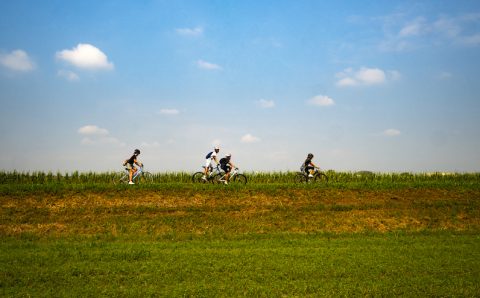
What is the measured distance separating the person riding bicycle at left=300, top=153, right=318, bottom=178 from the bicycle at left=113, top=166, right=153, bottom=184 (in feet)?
35.1

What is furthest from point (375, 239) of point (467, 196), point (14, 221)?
point (14, 221)

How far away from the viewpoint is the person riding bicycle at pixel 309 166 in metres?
28.5

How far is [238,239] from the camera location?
17.8m

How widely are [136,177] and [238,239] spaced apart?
11.7m

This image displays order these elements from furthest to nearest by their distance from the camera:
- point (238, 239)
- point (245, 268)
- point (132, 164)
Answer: point (132, 164) < point (238, 239) < point (245, 268)

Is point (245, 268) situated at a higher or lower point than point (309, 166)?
lower

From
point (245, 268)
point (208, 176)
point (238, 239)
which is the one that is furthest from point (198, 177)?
point (245, 268)

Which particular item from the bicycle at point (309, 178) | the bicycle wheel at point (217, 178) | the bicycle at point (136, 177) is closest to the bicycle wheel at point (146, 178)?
the bicycle at point (136, 177)

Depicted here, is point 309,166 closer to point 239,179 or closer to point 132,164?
point 239,179

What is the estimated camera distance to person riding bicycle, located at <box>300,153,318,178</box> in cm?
2850

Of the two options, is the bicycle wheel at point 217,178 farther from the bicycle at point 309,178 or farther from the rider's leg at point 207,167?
the bicycle at point 309,178

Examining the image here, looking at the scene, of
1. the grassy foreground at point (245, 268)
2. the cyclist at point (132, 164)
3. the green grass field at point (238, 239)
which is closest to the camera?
the grassy foreground at point (245, 268)

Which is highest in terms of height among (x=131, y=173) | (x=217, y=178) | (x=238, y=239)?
(x=131, y=173)

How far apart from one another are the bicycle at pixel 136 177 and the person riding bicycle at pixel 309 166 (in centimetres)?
1069
